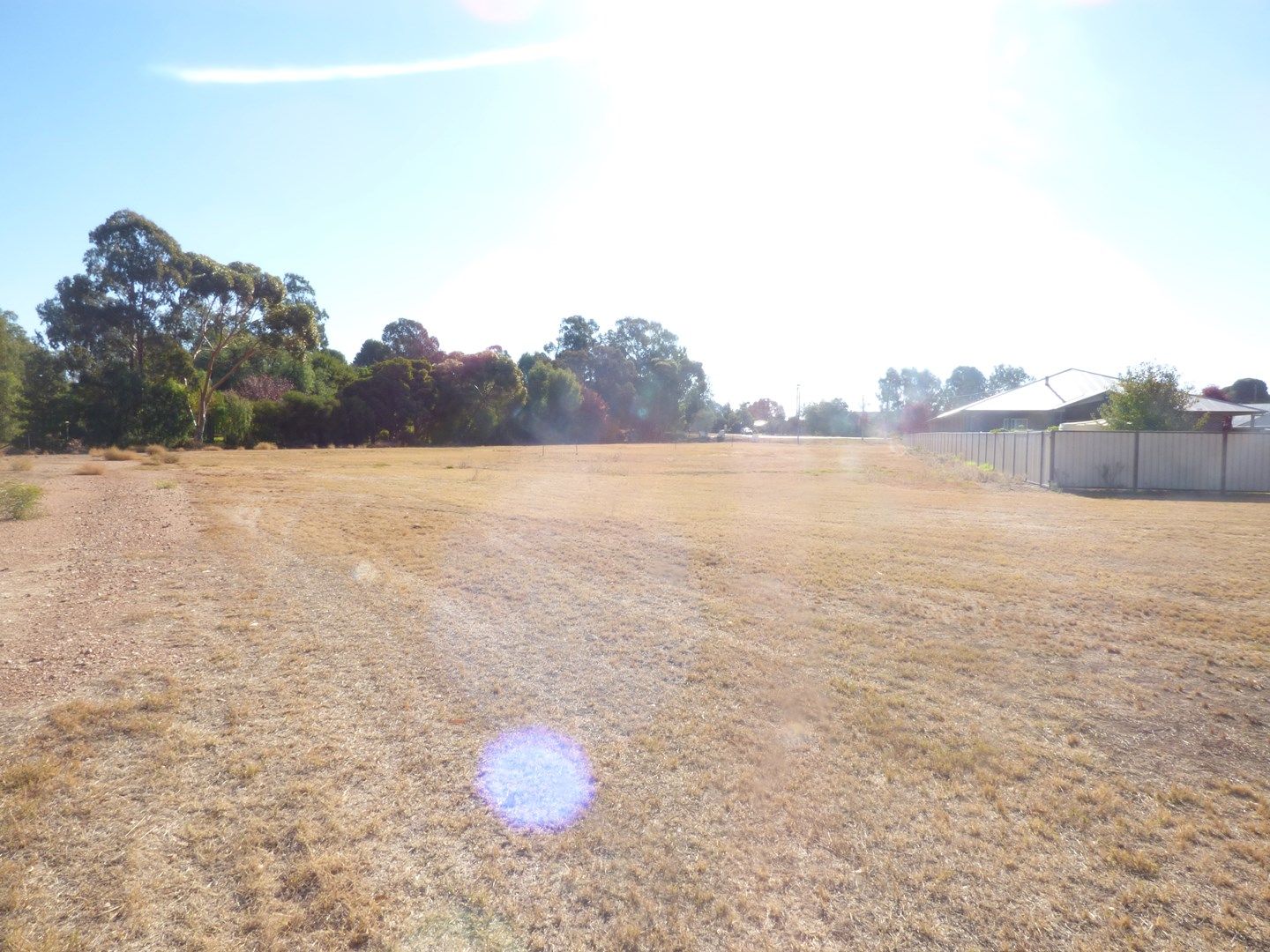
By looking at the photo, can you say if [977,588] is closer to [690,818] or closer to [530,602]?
[530,602]

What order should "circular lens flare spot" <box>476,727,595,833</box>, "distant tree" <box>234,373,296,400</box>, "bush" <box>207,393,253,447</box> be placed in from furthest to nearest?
"distant tree" <box>234,373,296,400</box> → "bush" <box>207,393,253,447</box> → "circular lens flare spot" <box>476,727,595,833</box>

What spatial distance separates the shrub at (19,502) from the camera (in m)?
11.3

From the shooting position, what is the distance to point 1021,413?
143ft

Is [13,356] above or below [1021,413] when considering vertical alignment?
above

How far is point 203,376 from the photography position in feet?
128

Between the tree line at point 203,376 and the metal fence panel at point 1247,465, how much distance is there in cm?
3792

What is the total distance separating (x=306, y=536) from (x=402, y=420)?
147 ft

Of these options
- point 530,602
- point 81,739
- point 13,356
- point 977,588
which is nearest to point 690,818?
point 81,739

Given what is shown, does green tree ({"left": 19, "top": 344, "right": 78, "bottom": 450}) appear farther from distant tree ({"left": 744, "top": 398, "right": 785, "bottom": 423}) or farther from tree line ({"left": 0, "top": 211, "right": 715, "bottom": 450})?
distant tree ({"left": 744, "top": 398, "right": 785, "bottom": 423})

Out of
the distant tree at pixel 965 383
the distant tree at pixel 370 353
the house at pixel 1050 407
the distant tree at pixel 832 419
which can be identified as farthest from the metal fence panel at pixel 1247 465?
the distant tree at pixel 965 383

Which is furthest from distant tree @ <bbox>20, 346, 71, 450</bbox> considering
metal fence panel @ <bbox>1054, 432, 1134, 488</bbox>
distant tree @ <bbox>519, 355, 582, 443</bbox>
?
metal fence panel @ <bbox>1054, 432, 1134, 488</bbox>

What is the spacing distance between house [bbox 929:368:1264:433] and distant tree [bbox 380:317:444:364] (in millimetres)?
54300

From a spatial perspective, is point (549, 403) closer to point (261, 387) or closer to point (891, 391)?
point (261, 387)

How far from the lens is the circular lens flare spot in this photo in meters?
3.59
